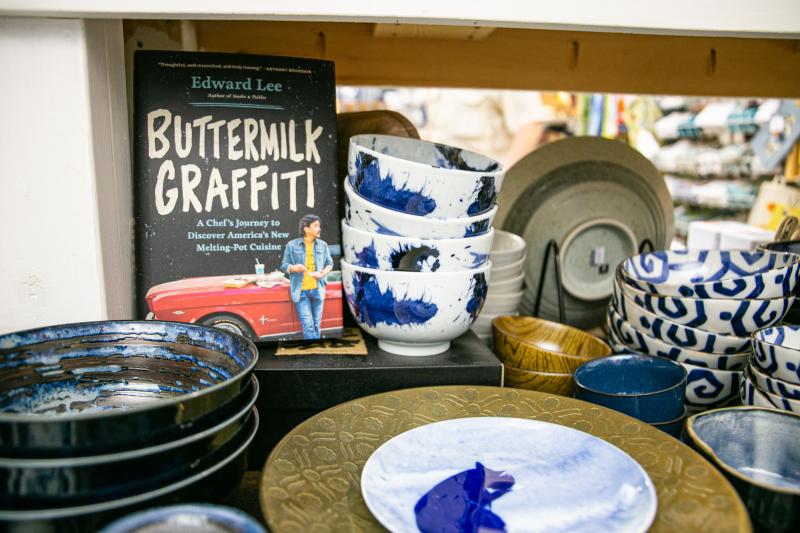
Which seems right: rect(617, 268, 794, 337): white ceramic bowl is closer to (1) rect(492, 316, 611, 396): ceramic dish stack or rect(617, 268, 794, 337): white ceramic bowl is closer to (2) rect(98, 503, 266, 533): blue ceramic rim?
(1) rect(492, 316, 611, 396): ceramic dish stack

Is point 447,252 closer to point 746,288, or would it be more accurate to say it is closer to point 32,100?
point 746,288

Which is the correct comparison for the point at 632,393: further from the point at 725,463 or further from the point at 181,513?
the point at 181,513

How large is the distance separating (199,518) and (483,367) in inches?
19.9

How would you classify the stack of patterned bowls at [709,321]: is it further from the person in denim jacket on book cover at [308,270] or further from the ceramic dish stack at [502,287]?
the person in denim jacket on book cover at [308,270]

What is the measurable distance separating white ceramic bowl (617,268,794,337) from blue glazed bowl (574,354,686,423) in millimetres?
82

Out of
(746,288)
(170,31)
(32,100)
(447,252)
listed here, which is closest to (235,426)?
(447,252)

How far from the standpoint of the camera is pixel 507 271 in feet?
4.18

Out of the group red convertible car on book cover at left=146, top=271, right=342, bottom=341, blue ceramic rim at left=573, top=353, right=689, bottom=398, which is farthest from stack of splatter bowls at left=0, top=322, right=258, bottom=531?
blue ceramic rim at left=573, top=353, right=689, bottom=398

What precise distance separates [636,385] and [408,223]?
443 millimetres

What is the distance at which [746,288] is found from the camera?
0.93 m

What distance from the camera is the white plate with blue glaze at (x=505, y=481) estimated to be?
612 mm

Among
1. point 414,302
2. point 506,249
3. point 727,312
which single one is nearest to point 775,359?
point 727,312

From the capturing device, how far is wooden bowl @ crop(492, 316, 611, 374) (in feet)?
3.35

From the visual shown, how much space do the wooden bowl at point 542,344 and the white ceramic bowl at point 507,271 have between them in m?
0.09
